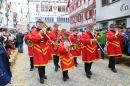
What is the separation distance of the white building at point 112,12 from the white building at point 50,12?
26.0 m

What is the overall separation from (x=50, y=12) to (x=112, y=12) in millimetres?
32015

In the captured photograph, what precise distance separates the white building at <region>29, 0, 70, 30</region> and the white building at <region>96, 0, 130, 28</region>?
2602 centimetres

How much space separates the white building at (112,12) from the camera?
1399cm

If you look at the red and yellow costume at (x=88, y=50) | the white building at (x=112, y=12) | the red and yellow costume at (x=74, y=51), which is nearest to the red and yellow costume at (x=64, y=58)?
the red and yellow costume at (x=88, y=50)

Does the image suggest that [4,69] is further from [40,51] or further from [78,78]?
[78,78]

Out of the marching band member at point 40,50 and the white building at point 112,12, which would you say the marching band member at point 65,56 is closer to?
the marching band member at point 40,50

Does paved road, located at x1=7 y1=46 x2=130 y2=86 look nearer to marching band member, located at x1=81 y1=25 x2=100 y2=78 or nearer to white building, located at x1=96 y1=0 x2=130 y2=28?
marching band member, located at x1=81 y1=25 x2=100 y2=78

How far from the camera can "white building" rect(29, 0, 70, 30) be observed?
1756 inches

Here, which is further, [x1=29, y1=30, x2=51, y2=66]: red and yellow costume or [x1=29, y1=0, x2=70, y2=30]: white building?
[x1=29, y1=0, x2=70, y2=30]: white building

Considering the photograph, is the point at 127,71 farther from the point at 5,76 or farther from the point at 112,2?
the point at 112,2

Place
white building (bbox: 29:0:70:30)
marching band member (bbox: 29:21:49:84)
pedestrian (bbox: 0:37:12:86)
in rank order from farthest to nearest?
white building (bbox: 29:0:70:30)
marching band member (bbox: 29:21:49:84)
pedestrian (bbox: 0:37:12:86)

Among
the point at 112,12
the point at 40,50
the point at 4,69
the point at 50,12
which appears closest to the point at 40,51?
the point at 40,50

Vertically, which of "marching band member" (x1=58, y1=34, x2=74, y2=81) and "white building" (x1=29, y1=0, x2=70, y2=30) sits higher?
"white building" (x1=29, y1=0, x2=70, y2=30)

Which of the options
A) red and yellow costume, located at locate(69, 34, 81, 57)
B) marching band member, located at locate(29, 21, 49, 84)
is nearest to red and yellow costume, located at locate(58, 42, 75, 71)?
marching band member, located at locate(29, 21, 49, 84)
